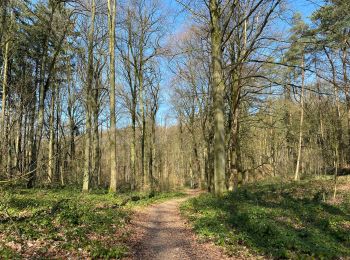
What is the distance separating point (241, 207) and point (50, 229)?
7425mm

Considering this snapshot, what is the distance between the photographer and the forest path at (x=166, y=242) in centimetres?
727

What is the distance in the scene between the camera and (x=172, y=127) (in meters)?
59.7

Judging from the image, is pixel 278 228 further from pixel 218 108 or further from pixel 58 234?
pixel 218 108

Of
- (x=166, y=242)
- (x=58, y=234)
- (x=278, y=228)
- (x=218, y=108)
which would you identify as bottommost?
(x=166, y=242)

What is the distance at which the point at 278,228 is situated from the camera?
8.86 metres

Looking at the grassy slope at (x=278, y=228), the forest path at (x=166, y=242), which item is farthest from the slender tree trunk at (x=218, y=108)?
the forest path at (x=166, y=242)

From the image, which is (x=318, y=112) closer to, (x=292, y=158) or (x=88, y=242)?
(x=292, y=158)

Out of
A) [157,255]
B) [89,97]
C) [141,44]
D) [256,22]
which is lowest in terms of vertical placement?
[157,255]

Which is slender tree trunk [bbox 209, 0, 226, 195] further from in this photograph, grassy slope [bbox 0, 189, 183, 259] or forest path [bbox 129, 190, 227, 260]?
grassy slope [bbox 0, 189, 183, 259]

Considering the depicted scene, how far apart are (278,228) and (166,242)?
318cm

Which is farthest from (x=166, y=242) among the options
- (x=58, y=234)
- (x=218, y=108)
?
(x=218, y=108)

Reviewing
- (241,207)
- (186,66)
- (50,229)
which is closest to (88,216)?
(50,229)

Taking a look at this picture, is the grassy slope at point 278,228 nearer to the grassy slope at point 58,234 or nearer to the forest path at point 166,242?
the forest path at point 166,242

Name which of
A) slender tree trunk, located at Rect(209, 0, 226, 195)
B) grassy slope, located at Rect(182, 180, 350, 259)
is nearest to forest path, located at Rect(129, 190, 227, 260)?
grassy slope, located at Rect(182, 180, 350, 259)
